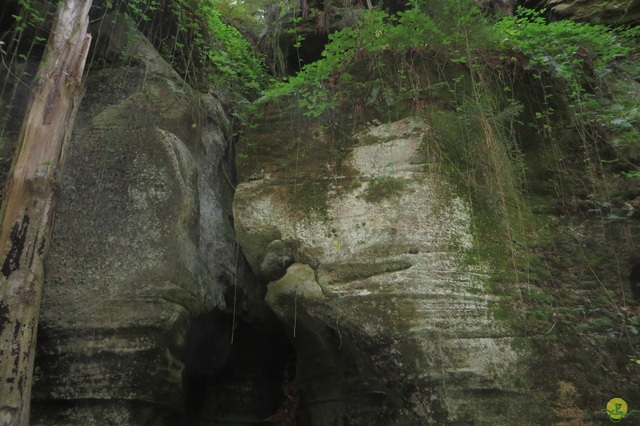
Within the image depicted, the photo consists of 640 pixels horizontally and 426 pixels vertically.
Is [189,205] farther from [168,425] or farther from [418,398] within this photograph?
[418,398]

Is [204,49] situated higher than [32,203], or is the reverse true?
[204,49]

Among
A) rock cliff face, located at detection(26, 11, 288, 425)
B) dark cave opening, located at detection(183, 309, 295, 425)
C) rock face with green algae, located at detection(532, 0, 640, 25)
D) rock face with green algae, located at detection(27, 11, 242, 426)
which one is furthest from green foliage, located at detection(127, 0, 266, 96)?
rock face with green algae, located at detection(532, 0, 640, 25)

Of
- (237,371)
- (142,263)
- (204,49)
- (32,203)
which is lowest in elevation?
(237,371)

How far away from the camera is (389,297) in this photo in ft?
13.3

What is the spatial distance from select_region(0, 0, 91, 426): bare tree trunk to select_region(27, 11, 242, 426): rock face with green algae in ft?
1.85

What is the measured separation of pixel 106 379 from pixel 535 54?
5.64 m

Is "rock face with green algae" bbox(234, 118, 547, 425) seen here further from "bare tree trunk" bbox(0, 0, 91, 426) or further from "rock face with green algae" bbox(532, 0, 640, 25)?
"rock face with green algae" bbox(532, 0, 640, 25)

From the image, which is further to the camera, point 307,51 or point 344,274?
point 307,51

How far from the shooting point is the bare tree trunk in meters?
3.75

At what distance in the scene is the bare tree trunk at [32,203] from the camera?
3.75 meters

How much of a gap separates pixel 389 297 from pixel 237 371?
2.91 meters

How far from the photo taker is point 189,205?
16.7ft

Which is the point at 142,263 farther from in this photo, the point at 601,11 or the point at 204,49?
the point at 601,11

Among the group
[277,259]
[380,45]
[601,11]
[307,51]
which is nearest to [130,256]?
[277,259]
